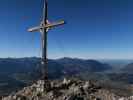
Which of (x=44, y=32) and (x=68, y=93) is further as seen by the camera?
(x=44, y=32)

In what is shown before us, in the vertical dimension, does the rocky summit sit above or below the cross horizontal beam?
below

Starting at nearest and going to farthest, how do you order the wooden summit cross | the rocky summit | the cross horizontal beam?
1. the rocky summit
2. the cross horizontal beam
3. the wooden summit cross

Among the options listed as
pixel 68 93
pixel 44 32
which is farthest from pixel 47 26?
pixel 68 93

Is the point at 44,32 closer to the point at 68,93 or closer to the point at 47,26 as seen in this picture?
the point at 47,26

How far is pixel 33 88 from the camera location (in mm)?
24625

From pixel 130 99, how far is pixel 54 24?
1162cm

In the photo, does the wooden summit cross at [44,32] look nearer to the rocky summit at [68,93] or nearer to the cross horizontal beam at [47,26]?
the cross horizontal beam at [47,26]

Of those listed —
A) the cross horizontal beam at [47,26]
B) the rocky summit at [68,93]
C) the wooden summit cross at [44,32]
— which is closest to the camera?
the rocky summit at [68,93]

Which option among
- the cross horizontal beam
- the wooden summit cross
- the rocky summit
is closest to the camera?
the rocky summit

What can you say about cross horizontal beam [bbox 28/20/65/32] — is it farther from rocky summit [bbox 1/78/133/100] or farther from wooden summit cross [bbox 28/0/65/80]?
rocky summit [bbox 1/78/133/100]

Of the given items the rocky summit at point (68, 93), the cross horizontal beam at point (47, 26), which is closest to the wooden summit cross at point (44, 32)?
the cross horizontal beam at point (47, 26)

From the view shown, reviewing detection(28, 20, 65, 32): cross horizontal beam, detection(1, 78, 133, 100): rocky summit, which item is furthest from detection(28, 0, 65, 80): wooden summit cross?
detection(1, 78, 133, 100): rocky summit

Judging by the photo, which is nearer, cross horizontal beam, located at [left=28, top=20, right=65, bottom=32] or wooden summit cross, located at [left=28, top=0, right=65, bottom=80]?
cross horizontal beam, located at [left=28, top=20, right=65, bottom=32]

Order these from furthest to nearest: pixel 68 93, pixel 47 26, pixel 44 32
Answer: pixel 44 32
pixel 47 26
pixel 68 93
